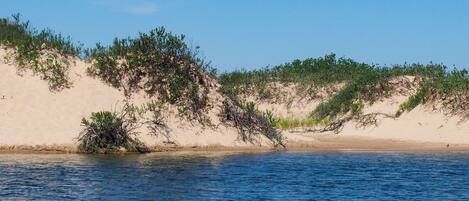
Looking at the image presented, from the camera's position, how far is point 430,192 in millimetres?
21719

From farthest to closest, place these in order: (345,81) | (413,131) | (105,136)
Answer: (345,81)
(413,131)
(105,136)

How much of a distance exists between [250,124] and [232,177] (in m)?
13.8

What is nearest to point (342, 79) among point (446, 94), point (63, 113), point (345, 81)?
point (345, 81)

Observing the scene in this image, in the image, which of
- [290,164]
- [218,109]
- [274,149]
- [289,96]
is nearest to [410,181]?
[290,164]

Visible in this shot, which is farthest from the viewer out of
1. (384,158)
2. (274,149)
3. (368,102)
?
(368,102)

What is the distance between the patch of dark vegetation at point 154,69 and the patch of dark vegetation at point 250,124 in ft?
4.27

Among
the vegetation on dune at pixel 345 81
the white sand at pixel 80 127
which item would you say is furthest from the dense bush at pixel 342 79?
the white sand at pixel 80 127

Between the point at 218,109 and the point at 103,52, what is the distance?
6.38 m

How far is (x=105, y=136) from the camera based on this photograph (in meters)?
33.2

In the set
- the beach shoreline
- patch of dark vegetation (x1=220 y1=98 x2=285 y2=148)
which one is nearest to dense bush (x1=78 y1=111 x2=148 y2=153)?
the beach shoreline

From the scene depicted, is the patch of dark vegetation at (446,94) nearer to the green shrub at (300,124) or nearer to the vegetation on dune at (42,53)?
the green shrub at (300,124)

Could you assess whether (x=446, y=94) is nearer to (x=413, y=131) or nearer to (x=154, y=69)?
(x=413, y=131)

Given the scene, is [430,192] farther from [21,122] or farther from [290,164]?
[21,122]

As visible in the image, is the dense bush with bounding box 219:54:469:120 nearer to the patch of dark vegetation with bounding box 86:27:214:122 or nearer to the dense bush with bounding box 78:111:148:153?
the patch of dark vegetation with bounding box 86:27:214:122
